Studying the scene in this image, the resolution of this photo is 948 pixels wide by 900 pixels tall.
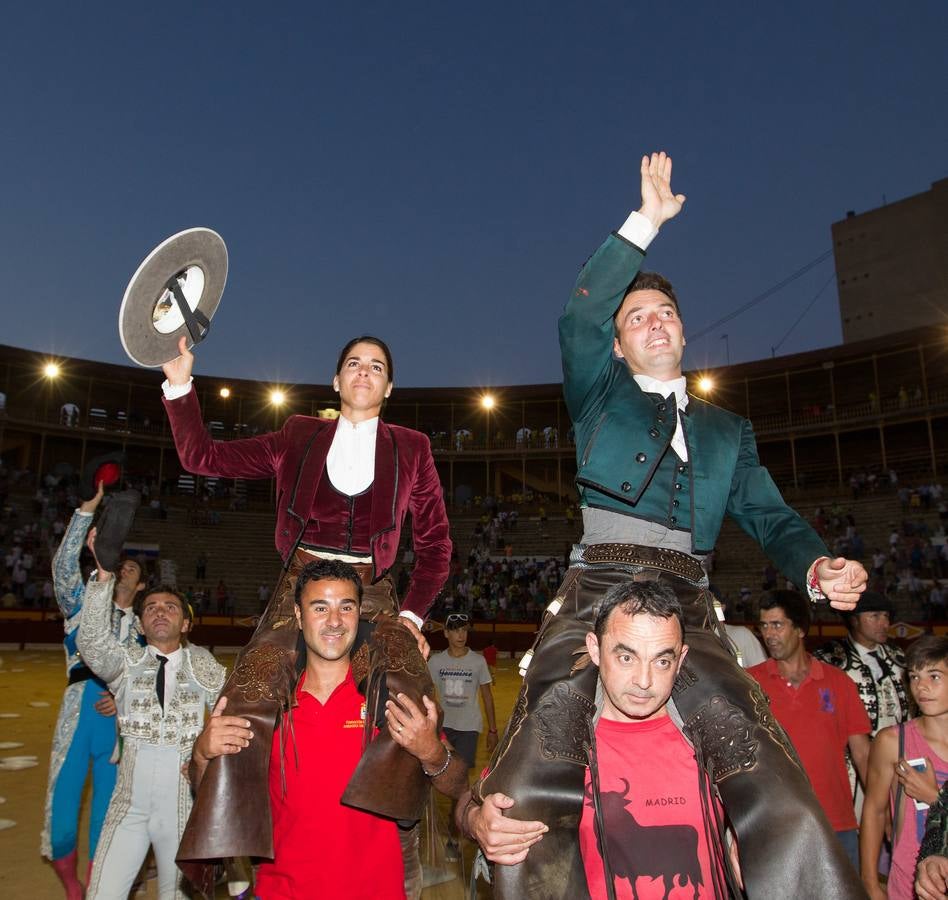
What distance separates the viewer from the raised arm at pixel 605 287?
2.42 meters

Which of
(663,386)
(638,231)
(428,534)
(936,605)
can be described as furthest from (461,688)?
(936,605)

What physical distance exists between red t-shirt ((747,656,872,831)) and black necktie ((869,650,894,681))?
899 millimetres

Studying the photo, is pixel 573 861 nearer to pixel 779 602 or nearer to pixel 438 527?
pixel 438 527

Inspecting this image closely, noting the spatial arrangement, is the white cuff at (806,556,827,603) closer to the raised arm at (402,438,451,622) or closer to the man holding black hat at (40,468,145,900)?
the raised arm at (402,438,451,622)

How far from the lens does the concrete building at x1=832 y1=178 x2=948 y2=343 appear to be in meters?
51.2

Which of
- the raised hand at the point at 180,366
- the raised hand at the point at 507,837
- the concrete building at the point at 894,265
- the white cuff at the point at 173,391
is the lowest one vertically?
the raised hand at the point at 507,837

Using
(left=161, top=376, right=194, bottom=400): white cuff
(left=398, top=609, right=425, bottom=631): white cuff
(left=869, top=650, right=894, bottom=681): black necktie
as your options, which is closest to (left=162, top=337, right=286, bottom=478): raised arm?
(left=161, top=376, right=194, bottom=400): white cuff

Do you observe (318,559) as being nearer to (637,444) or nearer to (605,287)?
(637,444)

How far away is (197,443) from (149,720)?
181 cm

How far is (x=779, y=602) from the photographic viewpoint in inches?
186

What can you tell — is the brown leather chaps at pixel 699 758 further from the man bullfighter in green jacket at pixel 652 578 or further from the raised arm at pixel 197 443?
the raised arm at pixel 197 443

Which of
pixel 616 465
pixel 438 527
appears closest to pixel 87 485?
pixel 438 527

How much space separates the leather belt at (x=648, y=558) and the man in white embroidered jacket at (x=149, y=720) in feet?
8.38

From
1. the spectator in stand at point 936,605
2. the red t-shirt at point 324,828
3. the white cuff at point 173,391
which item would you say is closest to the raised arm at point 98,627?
the white cuff at point 173,391
